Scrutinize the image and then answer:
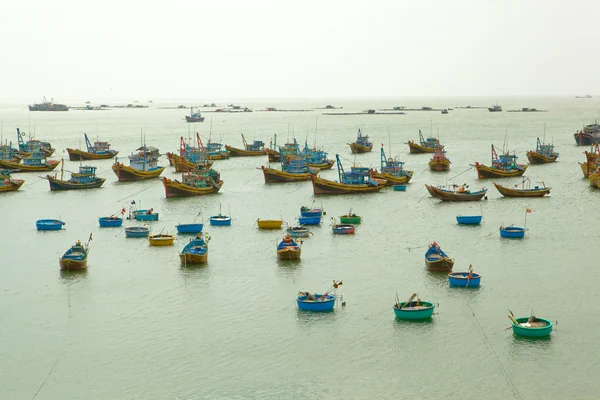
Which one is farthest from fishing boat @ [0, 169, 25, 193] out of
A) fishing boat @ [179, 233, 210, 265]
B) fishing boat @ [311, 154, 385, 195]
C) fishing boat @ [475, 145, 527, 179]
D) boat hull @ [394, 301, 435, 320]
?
boat hull @ [394, 301, 435, 320]

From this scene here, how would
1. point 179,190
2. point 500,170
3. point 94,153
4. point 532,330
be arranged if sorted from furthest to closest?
point 94,153
point 500,170
point 179,190
point 532,330

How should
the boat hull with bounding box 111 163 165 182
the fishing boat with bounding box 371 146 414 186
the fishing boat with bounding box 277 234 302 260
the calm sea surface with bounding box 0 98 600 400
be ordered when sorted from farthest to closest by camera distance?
the boat hull with bounding box 111 163 165 182, the fishing boat with bounding box 371 146 414 186, the fishing boat with bounding box 277 234 302 260, the calm sea surface with bounding box 0 98 600 400

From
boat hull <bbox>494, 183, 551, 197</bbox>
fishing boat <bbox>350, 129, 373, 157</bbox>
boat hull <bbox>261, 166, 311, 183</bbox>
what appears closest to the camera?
boat hull <bbox>494, 183, 551, 197</bbox>

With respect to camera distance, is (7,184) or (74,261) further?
(7,184)

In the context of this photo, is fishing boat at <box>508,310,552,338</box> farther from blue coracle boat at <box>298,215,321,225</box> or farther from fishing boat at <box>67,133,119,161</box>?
fishing boat at <box>67,133,119,161</box>

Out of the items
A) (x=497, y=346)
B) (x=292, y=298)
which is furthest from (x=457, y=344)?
(x=292, y=298)

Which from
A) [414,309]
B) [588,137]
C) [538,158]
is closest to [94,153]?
[538,158]

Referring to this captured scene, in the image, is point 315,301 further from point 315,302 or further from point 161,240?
point 161,240
